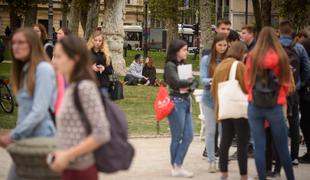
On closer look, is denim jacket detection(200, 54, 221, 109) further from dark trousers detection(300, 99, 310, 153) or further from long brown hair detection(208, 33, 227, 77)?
dark trousers detection(300, 99, 310, 153)

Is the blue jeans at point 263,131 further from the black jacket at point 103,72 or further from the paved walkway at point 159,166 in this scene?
the black jacket at point 103,72

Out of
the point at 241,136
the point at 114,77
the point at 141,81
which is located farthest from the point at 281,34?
the point at 141,81

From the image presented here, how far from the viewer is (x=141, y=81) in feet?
84.2

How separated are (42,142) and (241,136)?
10.8ft

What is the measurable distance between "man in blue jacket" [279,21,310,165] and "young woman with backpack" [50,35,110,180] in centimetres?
463

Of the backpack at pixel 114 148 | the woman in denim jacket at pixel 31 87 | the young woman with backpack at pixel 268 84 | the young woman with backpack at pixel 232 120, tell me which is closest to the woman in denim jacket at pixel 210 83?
the young woman with backpack at pixel 232 120

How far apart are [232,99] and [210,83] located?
86 centimetres

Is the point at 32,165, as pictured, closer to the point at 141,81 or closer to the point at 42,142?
the point at 42,142

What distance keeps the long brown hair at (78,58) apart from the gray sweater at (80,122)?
2.8 inches

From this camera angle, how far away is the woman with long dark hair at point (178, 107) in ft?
28.9

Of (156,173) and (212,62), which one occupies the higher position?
(212,62)

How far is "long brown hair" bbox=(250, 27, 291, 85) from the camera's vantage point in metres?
7.46

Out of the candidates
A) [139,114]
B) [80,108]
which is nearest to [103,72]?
[139,114]

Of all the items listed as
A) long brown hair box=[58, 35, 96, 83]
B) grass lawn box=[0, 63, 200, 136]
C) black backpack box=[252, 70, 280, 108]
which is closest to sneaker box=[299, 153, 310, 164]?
black backpack box=[252, 70, 280, 108]
